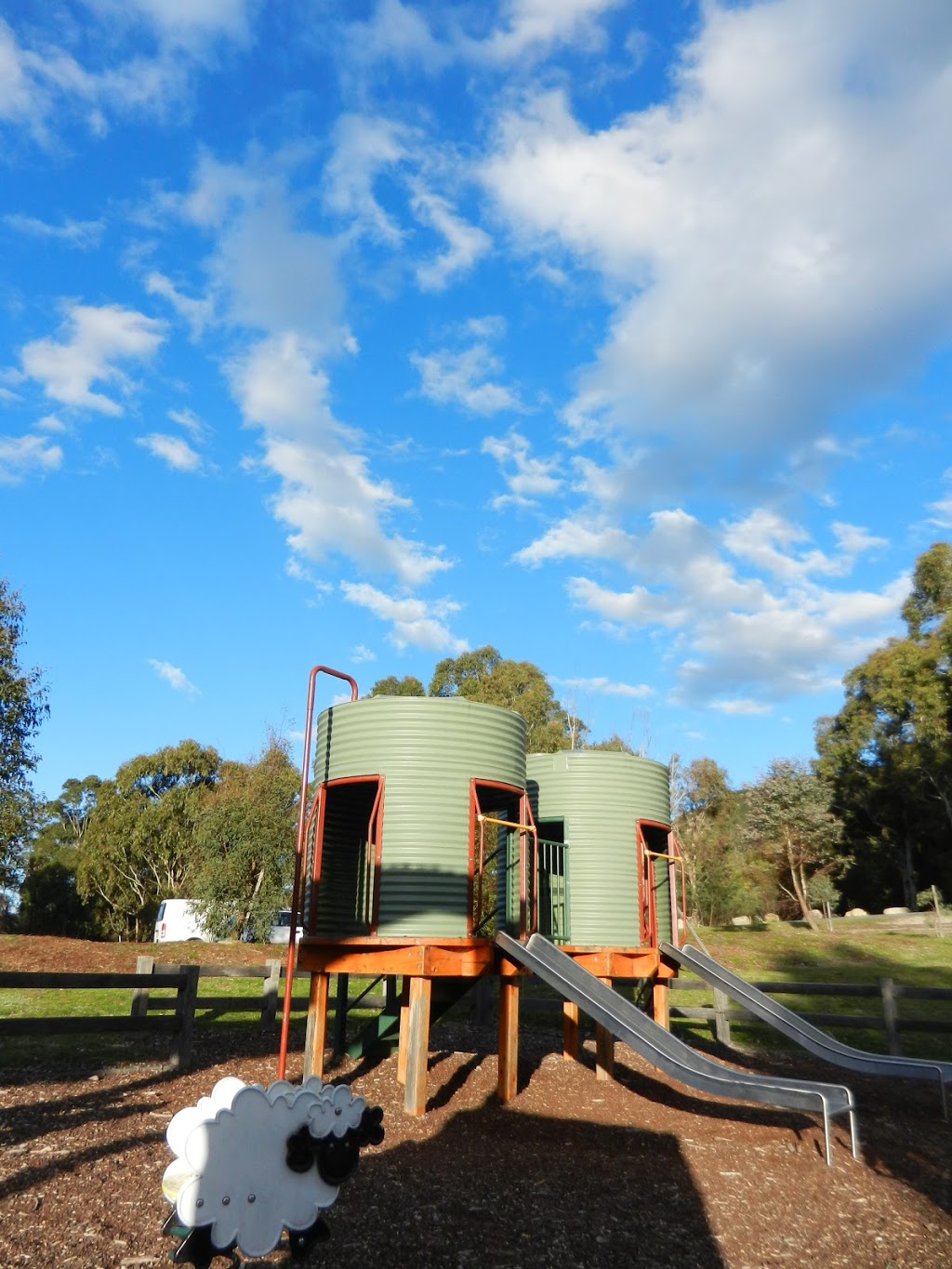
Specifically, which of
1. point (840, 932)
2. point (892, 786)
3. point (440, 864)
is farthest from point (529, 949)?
point (892, 786)

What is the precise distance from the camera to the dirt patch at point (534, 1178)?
599cm

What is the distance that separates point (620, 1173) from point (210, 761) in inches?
1629

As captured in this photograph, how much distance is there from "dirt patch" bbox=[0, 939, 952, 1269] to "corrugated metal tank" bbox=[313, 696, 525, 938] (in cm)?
218

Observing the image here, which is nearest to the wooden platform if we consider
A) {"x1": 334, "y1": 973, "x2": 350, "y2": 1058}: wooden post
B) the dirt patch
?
the dirt patch

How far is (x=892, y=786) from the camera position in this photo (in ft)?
123

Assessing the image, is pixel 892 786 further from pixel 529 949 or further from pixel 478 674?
pixel 529 949

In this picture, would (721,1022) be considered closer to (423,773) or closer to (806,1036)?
(806,1036)

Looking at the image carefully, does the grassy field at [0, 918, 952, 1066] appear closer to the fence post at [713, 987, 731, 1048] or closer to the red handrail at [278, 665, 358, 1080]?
the fence post at [713, 987, 731, 1048]

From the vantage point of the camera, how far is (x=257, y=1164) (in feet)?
14.1

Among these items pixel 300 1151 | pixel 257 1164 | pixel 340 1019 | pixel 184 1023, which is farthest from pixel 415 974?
pixel 257 1164

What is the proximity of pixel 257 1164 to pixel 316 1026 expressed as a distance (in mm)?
6662

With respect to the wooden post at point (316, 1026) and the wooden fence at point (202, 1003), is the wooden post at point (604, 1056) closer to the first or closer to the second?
the wooden fence at point (202, 1003)

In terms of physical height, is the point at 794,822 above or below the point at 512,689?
below

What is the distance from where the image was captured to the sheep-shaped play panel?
4031 millimetres
